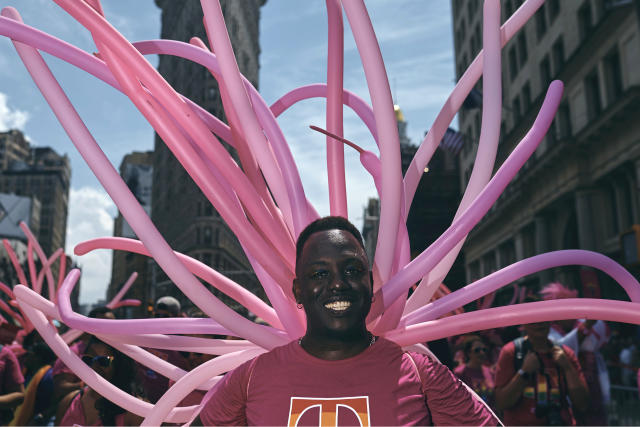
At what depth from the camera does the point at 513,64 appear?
108 feet

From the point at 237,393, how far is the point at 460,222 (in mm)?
1107

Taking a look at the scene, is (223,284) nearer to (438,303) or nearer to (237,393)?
(237,393)

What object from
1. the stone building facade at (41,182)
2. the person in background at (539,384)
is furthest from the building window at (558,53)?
the stone building facade at (41,182)

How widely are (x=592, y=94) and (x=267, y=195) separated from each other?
23.7 metres

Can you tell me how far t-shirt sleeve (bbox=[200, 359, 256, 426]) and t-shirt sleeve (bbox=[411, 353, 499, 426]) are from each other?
68 cm

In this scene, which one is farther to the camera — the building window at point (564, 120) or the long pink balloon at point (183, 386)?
the building window at point (564, 120)

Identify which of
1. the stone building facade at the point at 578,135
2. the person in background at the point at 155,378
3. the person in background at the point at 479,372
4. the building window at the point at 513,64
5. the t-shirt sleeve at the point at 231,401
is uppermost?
the building window at the point at 513,64

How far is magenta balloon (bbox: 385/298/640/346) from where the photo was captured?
212cm

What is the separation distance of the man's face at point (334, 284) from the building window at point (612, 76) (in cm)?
2195

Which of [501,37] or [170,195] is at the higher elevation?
[170,195]

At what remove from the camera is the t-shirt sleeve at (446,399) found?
7.16 ft

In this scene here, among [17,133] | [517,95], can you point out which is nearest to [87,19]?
[517,95]

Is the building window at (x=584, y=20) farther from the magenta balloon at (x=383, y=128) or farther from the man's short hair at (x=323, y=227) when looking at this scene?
the man's short hair at (x=323, y=227)

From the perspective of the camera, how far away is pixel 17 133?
571 feet
